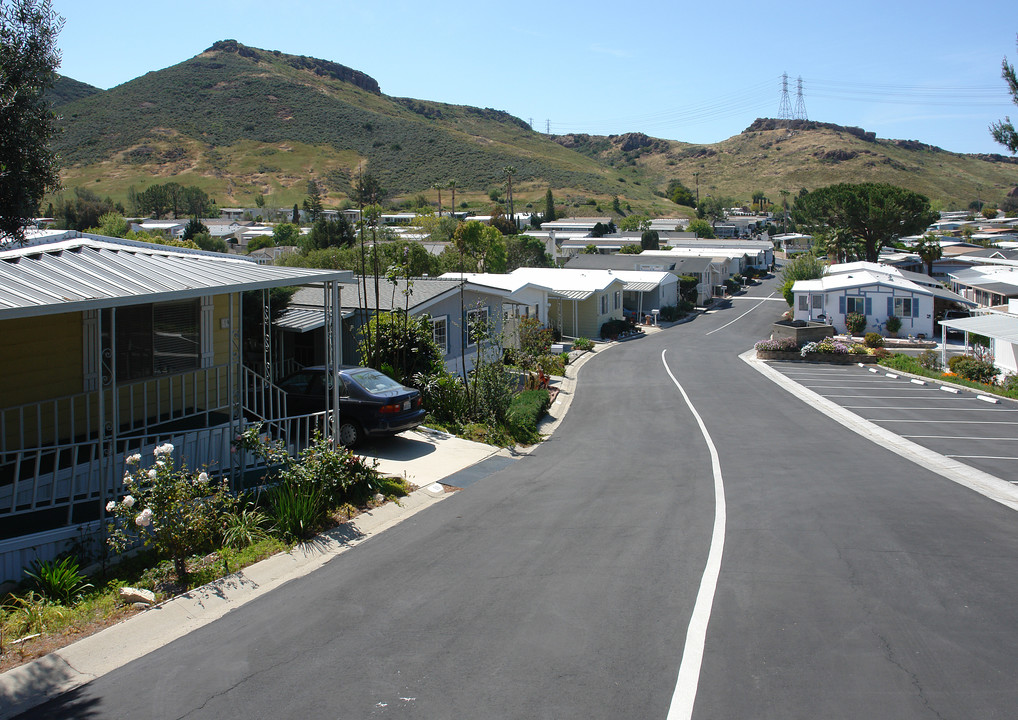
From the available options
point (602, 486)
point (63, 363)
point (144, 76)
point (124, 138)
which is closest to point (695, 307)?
point (602, 486)

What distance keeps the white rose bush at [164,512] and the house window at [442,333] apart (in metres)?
A: 13.5

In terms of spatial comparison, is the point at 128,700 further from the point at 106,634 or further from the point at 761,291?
the point at 761,291

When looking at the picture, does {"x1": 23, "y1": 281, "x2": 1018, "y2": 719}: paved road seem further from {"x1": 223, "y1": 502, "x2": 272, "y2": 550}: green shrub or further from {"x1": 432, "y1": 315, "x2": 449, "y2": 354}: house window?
{"x1": 432, "y1": 315, "x2": 449, "y2": 354}: house window

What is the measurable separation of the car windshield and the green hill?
295 ft

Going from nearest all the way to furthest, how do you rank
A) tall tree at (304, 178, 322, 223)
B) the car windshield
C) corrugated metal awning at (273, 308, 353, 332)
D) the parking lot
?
the car windshield → the parking lot → corrugated metal awning at (273, 308, 353, 332) → tall tree at (304, 178, 322, 223)

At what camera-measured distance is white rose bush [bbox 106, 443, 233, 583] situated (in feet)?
24.7

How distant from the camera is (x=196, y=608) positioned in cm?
705

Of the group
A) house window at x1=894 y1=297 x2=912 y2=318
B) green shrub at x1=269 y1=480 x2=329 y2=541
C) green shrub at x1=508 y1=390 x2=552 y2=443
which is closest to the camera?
green shrub at x1=269 y1=480 x2=329 y2=541

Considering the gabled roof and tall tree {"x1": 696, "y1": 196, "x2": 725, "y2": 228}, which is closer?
the gabled roof

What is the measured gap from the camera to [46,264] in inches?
327

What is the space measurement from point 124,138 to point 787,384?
375 ft

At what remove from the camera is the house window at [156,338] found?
10195 millimetres

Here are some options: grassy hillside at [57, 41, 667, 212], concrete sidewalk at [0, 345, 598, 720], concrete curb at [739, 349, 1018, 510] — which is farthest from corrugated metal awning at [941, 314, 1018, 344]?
grassy hillside at [57, 41, 667, 212]

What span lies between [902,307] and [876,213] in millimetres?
24950
